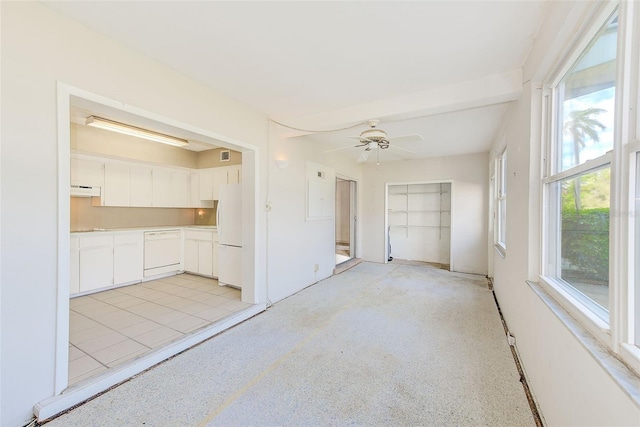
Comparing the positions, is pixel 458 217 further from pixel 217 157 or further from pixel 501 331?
pixel 217 157

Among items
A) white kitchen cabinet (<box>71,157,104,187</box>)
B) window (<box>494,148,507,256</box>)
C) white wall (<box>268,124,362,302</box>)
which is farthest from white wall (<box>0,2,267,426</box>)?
window (<box>494,148,507,256</box>)

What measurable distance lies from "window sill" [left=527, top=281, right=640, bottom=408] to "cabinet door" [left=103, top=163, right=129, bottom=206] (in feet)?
19.0

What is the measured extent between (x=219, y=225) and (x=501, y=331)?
13.4 ft

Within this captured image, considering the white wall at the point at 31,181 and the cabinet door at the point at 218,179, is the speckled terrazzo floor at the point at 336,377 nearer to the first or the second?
the white wall at the point at 31,181

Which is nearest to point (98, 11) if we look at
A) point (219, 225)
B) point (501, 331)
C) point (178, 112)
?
point (178, 112)

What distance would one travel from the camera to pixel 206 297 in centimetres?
378

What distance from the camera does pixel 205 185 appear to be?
5.40 m

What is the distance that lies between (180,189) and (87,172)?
1.50m

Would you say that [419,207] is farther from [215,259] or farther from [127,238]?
[127,238]

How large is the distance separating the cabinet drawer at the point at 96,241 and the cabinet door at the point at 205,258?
4.43ft

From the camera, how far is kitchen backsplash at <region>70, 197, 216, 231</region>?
14.1 ft

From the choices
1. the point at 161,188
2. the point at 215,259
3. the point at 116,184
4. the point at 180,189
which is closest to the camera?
the point at 116,184

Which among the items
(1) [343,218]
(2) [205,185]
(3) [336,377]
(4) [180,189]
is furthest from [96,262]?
(1) [343,218]

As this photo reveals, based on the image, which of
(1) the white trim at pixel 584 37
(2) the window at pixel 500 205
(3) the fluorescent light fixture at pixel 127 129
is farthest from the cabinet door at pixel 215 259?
(1) the white trim at pixel 584 37
